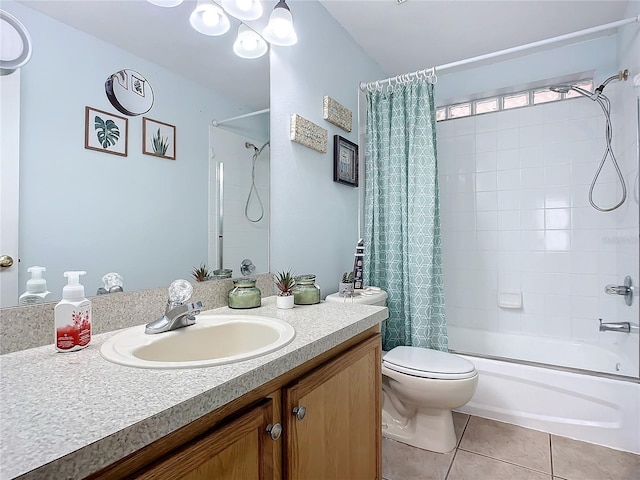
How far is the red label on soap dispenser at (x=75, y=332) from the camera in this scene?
2.57 feet

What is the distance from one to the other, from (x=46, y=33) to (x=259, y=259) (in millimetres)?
1001

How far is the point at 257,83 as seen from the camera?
1554mm

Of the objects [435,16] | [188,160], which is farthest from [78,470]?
[435,16]

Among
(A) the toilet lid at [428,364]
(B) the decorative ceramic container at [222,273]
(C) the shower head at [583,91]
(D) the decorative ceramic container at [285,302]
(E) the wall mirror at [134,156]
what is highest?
(C) the shower head at [583,91]

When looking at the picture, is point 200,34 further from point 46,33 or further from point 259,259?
point 259,259

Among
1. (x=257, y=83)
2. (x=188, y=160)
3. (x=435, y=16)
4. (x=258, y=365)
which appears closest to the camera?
(x=258, y=365)

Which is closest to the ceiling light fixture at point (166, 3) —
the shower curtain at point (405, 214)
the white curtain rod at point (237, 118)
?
the white curtain rod at point (237, 118)

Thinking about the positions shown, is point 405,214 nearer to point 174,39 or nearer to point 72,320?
point 174,39

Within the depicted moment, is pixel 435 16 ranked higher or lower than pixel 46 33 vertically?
higher

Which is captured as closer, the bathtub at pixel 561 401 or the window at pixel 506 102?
the bathtub at pixel 561 401

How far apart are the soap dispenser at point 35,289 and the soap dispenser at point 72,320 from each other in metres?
0.09

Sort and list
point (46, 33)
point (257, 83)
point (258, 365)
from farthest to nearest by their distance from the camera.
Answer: point (257, 83), point (46, 33), point (258, 365)

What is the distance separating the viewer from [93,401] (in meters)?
0.55

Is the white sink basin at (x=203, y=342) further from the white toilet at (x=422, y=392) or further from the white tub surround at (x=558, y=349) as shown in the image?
the white tub surround at (x=558, y=349)
